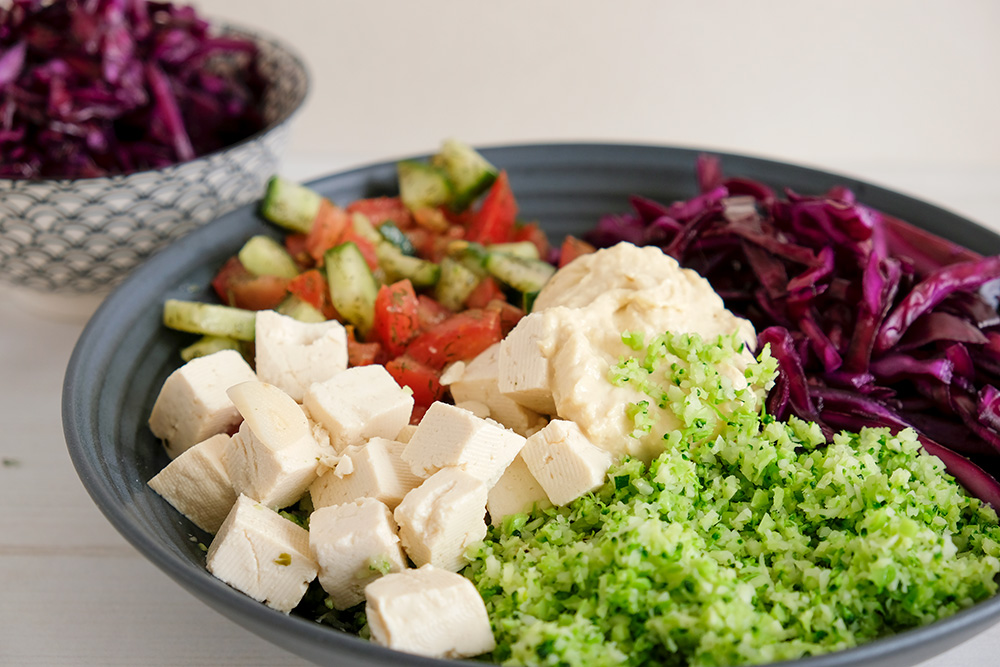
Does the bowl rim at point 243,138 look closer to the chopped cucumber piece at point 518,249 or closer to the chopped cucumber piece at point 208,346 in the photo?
the chopped cucumber piece at point 208,346

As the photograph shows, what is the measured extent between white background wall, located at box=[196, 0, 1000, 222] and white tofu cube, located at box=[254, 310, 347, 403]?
234 centimetres

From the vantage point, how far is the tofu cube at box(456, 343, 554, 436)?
212cm

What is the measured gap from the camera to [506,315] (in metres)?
2.49

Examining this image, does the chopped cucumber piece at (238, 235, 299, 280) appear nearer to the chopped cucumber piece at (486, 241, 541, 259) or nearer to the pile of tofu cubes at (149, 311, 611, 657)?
the pile of tofu cubes at (149, 311, 611, 657)

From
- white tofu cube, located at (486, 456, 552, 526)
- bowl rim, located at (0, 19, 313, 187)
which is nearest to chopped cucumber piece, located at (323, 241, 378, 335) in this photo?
bowl rim, located at (0, 19, 313, 187)

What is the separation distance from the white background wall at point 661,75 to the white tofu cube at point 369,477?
2.84 metres

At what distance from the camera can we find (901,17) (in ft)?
13.9

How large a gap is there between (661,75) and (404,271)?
249 centimetres

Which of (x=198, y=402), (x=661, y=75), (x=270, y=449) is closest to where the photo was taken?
(x=270, y=449)

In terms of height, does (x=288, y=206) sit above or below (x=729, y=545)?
above

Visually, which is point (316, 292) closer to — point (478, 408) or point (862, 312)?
point (478, 408)

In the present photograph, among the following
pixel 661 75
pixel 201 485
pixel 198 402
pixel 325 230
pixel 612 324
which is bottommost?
pixel 201 485

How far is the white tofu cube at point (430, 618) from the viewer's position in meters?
1.54

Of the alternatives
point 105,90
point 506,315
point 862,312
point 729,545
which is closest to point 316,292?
point 506,315
